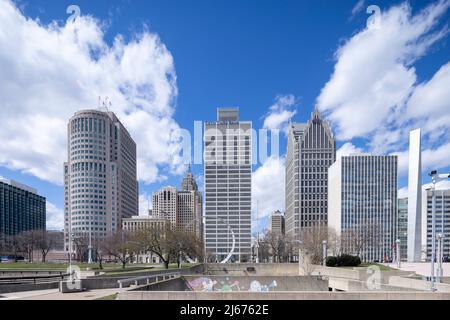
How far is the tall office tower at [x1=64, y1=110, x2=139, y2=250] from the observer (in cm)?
8419

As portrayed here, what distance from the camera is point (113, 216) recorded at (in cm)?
8881

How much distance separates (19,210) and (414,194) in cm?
7002

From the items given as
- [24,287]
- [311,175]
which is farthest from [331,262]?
[311,175]

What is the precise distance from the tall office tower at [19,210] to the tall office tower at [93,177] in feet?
63.4

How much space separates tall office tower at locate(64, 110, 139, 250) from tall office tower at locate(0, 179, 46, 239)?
63.4ft

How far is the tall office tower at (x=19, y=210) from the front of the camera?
5072cm

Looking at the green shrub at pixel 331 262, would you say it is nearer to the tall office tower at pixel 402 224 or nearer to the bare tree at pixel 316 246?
the bare tree at pixel 316 246

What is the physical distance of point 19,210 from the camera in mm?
57219

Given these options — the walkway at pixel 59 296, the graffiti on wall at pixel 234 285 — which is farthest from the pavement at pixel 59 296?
the graffiti on wall at pixel 234 285

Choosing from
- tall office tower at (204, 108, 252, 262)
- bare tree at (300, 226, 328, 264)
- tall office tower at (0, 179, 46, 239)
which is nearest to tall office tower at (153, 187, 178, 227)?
tall office tower at (204, 108, 252, 262)

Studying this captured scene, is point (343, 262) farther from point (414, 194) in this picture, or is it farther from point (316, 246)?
point (316, 246)
